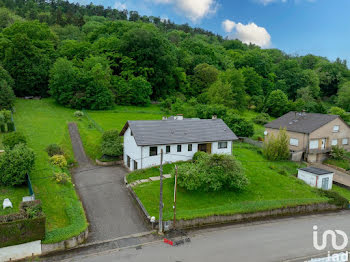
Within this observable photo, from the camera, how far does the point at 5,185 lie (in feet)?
74.8

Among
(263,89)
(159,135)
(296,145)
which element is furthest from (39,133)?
(263,89)

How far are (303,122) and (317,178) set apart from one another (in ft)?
47.0

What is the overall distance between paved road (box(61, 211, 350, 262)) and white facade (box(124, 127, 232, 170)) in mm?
10660

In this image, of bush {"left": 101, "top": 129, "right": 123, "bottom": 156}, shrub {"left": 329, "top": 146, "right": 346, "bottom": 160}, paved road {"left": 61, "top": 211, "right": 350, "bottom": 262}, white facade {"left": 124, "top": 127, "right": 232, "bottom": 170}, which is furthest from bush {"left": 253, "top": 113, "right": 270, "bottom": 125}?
paved road {"left": 61, "top": 211, "right": 350, "bottom": 262}

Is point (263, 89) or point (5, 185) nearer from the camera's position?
point (5, 185)

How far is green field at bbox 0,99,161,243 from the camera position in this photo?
64.0 feet

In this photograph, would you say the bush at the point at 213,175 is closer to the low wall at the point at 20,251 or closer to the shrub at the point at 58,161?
the low wall at the point at 20,251

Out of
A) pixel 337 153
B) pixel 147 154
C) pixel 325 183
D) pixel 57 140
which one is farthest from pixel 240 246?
pixel 337 153

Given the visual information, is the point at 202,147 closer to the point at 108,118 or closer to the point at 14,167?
the point at 14,167

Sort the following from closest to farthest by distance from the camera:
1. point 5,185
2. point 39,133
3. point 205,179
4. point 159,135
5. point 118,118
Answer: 1. point 5,185
2. point 205,179
3. point 159,135
4. point 39,133
5. point 118,118

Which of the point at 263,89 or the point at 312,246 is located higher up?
the point at 263,89

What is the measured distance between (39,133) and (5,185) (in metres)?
15.5

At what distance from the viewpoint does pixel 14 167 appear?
73.1 feet

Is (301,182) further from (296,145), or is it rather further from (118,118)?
(118,118)
